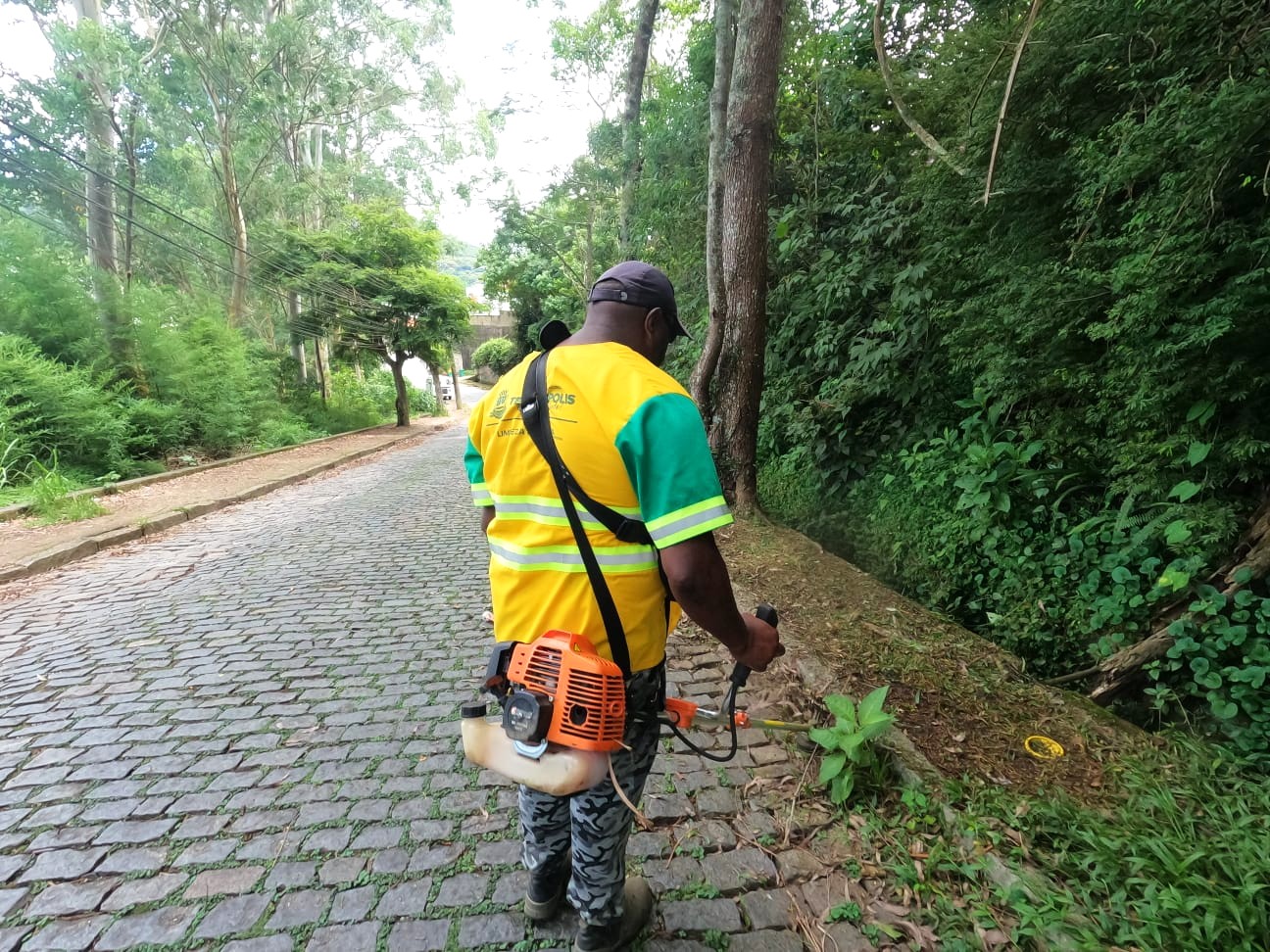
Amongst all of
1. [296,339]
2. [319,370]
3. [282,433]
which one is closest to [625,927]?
[282,433]

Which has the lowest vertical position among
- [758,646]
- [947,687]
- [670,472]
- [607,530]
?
[947,687]

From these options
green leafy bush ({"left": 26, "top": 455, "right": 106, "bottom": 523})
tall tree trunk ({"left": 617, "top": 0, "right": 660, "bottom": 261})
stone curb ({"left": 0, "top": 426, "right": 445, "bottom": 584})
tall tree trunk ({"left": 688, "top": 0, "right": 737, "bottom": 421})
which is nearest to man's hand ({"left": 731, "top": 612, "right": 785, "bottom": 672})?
tall tree trunk ({"left": 688, "top": 0, "right": 737, "bottom": 421})

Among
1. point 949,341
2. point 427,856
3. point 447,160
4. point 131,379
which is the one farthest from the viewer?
point 447,160

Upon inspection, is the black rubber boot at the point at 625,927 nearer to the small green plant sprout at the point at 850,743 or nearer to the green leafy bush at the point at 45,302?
A: the small green plant sprout at the point at 850,743

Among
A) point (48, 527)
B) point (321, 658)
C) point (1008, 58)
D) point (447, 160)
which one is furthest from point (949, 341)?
point (447, 160)

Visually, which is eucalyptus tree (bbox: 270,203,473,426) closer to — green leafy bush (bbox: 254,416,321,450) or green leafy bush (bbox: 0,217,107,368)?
green leafy bush (bbox: 254,416,321,450)

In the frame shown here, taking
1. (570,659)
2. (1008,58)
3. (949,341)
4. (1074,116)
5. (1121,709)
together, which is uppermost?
(1008,58)

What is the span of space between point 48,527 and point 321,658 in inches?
227

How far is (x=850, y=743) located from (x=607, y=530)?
1632 millimetres

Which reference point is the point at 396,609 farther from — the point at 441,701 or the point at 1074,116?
the point at 1074,116

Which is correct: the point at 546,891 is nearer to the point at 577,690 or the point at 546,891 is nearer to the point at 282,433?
the point at 577,690

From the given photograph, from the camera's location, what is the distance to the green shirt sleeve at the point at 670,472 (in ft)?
4.05

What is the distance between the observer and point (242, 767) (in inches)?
101

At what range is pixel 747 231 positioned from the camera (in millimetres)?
5500
